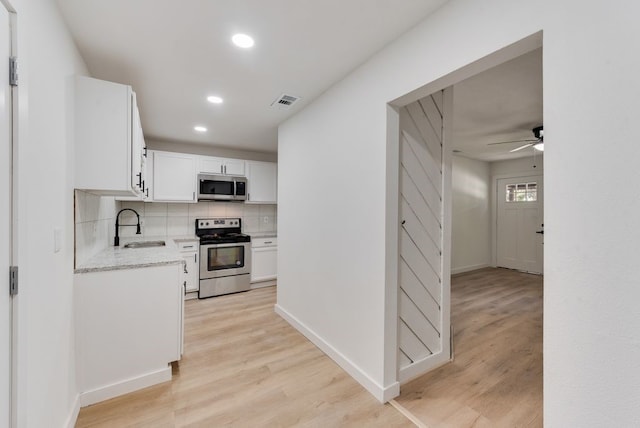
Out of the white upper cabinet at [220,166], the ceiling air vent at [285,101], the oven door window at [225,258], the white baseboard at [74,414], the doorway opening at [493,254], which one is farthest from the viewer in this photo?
the white upper cabinet at [220,166]

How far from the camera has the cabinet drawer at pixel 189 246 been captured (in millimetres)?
3898

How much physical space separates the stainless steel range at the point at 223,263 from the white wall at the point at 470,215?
4.02 metres

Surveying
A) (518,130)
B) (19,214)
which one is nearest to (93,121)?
(19,214)

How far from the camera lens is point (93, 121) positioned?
180 centimetres

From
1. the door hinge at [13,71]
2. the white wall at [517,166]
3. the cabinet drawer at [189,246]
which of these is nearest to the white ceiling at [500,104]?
the white wall at [517,166]

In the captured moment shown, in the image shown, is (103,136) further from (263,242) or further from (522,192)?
(522,192)

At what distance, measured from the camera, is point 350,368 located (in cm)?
216

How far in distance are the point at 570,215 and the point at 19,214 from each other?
209 centimetres

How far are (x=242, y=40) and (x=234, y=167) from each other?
2.94 meters

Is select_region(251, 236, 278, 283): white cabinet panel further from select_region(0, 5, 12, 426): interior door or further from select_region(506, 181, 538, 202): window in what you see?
select_region(506, 181, 538, 202): window

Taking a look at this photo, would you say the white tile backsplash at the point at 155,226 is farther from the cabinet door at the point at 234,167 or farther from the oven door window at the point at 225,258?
the cabinet door at the point at 234,167

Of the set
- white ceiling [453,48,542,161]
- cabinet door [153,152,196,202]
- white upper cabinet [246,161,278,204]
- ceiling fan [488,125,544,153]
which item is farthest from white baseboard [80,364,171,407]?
ceiling fan [488,125,544,153]

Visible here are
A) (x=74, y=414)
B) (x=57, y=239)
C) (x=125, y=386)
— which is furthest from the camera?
(x=125, y=386)

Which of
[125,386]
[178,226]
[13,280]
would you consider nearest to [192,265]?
[178,226]
